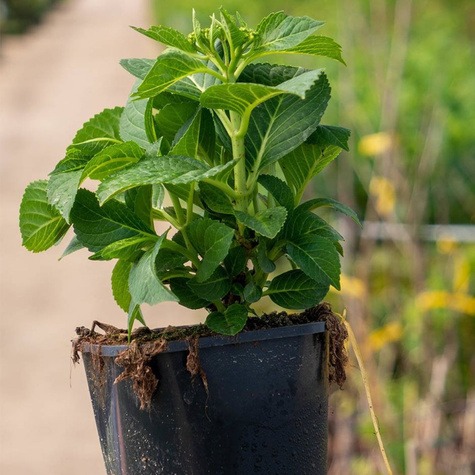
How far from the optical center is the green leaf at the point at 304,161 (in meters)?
0.61

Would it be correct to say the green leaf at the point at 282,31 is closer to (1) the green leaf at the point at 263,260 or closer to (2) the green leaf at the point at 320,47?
(2) the green leaf at the point at 320,47

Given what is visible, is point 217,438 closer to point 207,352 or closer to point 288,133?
point 207,352

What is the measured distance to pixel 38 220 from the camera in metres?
0.60

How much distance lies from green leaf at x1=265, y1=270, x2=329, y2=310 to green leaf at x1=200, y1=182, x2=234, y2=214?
2.8 inches

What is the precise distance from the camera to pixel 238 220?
1.79 feet

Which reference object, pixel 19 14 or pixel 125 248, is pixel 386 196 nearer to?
pixel 125 248

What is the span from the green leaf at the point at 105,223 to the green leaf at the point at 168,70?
0.09 metres

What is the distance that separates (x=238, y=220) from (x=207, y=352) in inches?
3.9

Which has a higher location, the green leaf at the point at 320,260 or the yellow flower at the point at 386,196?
the green leaf at the point at 320,260

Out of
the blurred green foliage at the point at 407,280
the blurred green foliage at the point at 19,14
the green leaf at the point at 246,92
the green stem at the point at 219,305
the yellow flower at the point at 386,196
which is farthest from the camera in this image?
the blurred green foliage at the point at 19,14

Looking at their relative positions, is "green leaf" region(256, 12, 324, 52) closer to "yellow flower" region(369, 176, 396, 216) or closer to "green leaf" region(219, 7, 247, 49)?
"green leaf" region(219, 7, 247, 49)

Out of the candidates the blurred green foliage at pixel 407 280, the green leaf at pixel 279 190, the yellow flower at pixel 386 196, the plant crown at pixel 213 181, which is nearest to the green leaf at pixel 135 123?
the plant crown at pixel 213 181

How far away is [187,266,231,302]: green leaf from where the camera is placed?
1.83 feet

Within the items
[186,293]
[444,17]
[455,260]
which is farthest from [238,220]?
[444,17]
